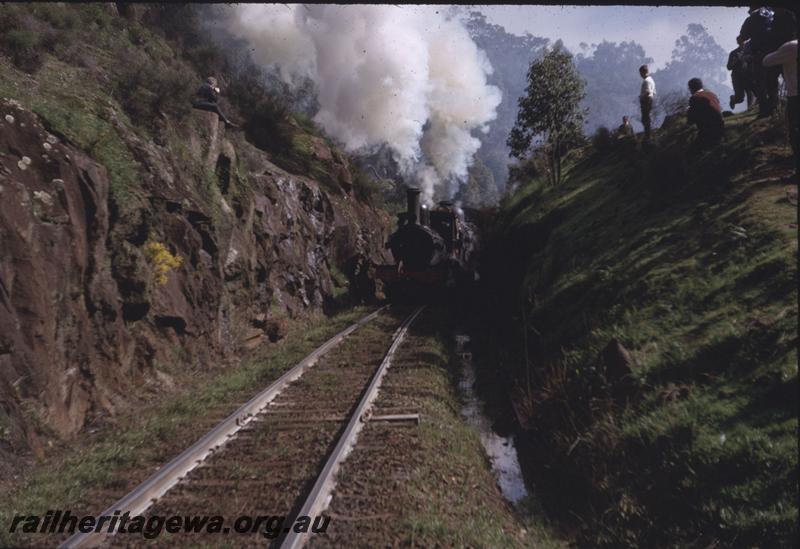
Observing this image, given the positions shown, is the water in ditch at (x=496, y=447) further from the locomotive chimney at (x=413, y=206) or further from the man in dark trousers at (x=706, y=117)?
the locomotive chimney at (x=413, y=206)

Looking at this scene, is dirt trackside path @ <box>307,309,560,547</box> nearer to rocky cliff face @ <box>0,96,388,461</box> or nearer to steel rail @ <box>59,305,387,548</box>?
steel rail @ <box>59,305,387,548</box>

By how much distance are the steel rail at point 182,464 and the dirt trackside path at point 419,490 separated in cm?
150

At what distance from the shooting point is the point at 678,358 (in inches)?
233

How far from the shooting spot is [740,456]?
427 centimetres

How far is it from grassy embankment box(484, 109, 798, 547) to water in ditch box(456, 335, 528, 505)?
0.79ft

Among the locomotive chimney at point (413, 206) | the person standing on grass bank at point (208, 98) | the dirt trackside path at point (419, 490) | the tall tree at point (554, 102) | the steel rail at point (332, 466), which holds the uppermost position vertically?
the tall tree at point (554, 102)

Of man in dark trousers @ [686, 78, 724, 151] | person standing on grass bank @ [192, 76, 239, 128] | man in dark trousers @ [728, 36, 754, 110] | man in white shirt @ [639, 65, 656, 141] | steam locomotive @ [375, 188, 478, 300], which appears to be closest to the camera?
man in dark trousers @ [686, 78, 724, 151]

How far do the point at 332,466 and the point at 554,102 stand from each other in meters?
19.3

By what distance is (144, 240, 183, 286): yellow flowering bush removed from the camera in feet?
29.6

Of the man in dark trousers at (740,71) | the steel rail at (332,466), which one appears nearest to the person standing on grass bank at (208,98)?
the steel rail at (332,466)

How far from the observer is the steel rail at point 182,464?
3.95 meters

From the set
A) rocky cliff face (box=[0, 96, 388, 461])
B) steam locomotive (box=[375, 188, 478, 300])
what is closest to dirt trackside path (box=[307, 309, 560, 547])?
rocky cliff face (box=[0, 96, 388, 461])

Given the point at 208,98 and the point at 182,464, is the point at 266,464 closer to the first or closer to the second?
the point at 182,464

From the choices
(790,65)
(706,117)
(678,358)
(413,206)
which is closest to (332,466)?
(678,358)
